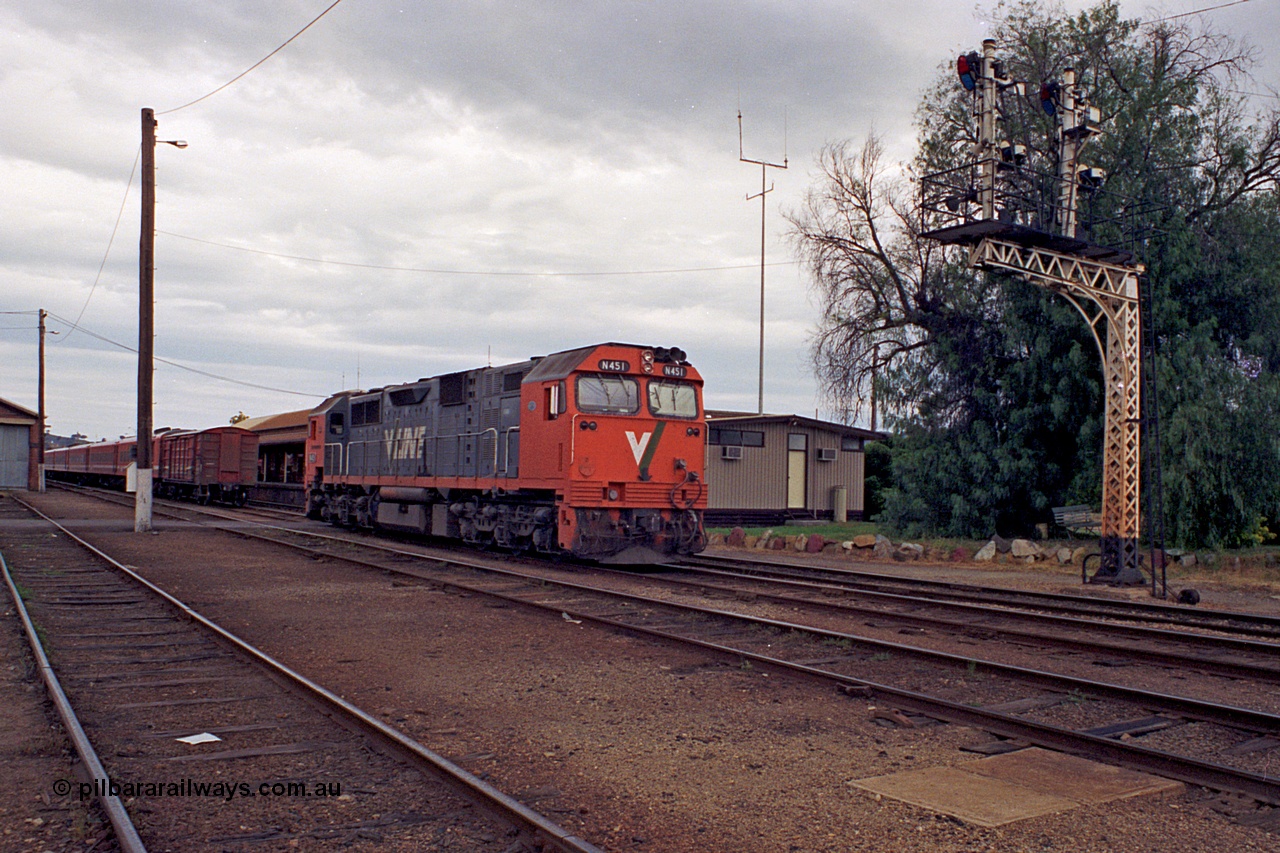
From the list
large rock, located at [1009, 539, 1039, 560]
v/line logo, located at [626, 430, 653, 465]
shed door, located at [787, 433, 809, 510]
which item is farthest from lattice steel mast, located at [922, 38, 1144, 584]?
shed door, located at [787, 433, 809, 510]

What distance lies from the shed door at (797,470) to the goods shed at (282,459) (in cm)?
1892

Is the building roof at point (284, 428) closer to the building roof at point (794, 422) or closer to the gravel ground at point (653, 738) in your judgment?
the building roof at point (794, 422)

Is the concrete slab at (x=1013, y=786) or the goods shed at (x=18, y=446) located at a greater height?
the goods shed at (x=18, y=446)

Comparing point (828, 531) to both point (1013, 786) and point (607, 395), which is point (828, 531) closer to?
point (607, 395)

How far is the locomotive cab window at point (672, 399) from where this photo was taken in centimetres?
1653

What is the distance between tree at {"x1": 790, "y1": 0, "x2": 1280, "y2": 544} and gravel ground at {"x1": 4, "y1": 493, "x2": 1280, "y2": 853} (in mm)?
11918

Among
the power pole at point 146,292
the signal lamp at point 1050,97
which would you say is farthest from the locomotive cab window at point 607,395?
the power pole at point 146,292

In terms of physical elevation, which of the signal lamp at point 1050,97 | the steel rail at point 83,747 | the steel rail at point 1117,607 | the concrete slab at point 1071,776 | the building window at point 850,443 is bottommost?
the steel rail at point 1117,607

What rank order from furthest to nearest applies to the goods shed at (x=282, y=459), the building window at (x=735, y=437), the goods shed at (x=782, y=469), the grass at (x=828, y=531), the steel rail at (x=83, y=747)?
the goods shed at (x=282, y=459) → the goods shed at (x=782, y=469) → the building window at (x=735, y=437) → the grass at (x=828, y=531) → the steel rail at (x=83, y=747)

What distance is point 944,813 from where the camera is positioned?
4.62 m

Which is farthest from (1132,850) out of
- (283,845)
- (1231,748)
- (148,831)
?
(148,831)

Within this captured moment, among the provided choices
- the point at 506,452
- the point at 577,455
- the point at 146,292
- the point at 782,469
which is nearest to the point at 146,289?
the point at 146,292

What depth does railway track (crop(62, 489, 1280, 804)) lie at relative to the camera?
18.4 ft

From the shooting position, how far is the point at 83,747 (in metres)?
5.27
